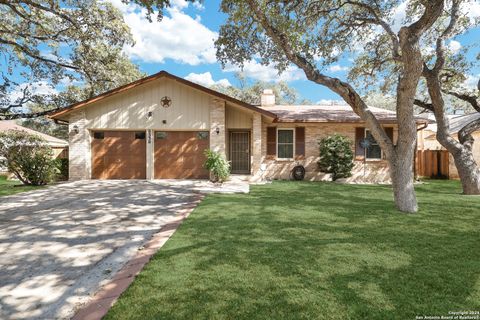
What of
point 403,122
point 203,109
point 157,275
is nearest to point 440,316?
point 157,275

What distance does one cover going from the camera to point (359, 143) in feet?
46.2

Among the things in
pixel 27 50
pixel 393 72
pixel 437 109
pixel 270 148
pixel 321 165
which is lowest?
pixel 321 165

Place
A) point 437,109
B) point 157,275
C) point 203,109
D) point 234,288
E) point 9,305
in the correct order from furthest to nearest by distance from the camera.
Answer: point 203,109 → point 437,109 → point 157,275 → point 234,288 → point 9,305

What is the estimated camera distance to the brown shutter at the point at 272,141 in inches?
561

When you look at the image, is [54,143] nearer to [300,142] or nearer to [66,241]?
[300,142]

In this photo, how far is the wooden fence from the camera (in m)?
15.6

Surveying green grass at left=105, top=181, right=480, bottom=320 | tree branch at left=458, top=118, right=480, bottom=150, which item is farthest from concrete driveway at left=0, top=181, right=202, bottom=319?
tree branch at left=458, top=118, right=480, bottom=150

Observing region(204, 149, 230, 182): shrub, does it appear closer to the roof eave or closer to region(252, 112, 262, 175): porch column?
region(252, 112, 262, 175): porch column

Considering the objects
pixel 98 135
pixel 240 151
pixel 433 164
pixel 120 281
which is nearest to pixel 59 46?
pixel 98 135

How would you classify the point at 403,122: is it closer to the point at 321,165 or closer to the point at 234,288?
the point at 234,288

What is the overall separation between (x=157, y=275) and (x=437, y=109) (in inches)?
422

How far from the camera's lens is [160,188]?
1032 centimetres

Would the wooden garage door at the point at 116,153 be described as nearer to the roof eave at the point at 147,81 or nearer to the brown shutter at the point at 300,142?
the roof eave at the point at 147,81

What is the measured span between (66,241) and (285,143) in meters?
11.3
